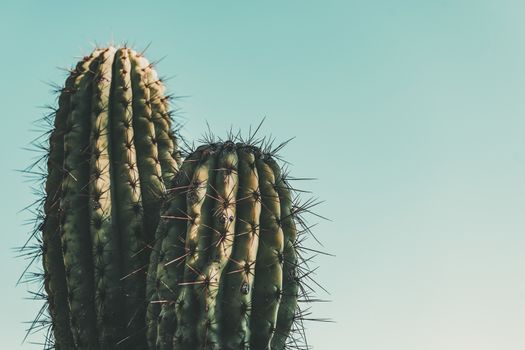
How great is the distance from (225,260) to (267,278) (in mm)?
348

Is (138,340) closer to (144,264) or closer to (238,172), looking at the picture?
(144,264)

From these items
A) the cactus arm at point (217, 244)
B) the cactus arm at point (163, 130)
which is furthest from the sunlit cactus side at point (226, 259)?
the cactus arm at point (163, 130)

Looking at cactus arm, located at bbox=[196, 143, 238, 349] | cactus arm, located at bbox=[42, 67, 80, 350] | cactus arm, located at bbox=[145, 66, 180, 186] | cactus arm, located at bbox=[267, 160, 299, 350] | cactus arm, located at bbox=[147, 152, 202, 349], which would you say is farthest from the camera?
cactus arm, located at bbox=[145, 66, 180, 186]

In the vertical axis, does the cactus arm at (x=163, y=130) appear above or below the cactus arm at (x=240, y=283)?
above

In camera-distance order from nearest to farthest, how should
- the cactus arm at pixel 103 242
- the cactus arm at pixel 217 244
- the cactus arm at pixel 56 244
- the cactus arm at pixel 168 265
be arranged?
1. the cactus arm at pixel 217 244
2. the cactus arm at pixel 168 265
3. the cactus arm at pixel 103 242
4. the cactus arm at pixel 56 244

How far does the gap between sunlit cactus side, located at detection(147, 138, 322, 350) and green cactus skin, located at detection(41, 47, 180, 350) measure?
0.46 m

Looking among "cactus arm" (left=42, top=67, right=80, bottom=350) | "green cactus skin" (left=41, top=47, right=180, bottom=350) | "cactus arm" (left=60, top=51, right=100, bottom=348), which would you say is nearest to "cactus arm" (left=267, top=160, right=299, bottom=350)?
"green cactus skin" (left=41, top=47, right=180, bottom=350)

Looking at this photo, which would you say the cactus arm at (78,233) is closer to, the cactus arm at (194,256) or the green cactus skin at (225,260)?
the green cactus skin at (225,260)

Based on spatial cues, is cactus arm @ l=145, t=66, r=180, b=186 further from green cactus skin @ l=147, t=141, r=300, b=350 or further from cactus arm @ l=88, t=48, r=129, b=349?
green cactus skin @ l=147, t=141, r=300, b=350

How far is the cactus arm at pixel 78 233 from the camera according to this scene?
6816mm

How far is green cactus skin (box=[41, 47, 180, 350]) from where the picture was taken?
267 inches

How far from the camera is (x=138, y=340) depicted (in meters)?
6.72

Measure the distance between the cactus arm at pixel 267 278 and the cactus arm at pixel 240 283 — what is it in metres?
0.09

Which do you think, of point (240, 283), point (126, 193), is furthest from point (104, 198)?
point (240, 283)
